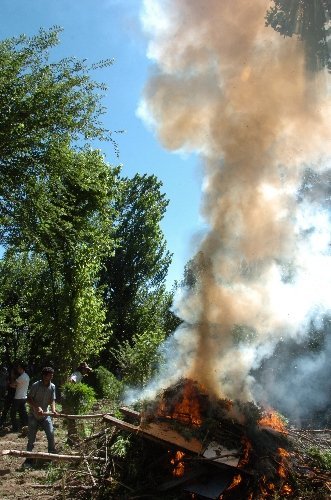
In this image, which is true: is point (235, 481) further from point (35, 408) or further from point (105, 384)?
point (105, 384)

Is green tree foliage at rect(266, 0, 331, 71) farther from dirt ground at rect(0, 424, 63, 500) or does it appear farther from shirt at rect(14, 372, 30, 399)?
shirt at rect(14, 372, 30, 399)

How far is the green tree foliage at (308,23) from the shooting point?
9641mm

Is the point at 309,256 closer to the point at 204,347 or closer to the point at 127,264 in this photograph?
the point at 204,347

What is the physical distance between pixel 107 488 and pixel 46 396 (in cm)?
304

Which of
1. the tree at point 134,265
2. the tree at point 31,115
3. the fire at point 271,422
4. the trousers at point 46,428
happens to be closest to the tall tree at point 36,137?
the tree at point 31,115

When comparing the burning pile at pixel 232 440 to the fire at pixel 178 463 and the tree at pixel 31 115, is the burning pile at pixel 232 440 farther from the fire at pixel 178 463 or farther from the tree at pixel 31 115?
the tree at pixel 31 115

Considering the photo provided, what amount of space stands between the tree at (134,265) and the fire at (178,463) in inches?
791

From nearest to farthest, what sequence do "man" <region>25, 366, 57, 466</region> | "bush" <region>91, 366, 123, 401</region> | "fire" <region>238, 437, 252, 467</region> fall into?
"fire" <region>238, 437, 252, 467</region>, "man" <region>25, 366, 57, 466</region>, "bush" <region>91, 366, 123, 401</region>

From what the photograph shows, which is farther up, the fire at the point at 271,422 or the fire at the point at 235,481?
the fire at the point at 271,422

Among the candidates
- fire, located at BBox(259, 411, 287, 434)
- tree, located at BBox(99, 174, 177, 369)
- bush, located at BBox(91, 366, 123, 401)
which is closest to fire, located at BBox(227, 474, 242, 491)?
fire, located at BBox(259, 411, 287, 434)

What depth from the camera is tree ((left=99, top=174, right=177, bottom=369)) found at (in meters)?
26.8

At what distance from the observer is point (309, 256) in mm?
16016

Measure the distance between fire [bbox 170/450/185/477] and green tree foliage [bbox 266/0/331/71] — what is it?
8698 millimetres

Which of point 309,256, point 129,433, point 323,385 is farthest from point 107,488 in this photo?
point 323,385
